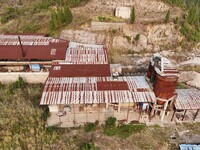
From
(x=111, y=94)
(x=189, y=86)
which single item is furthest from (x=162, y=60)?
(x=189, y=86)

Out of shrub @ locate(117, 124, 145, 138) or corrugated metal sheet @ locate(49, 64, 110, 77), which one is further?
corrugated metal sheet @ locate(49, 64, 110, 77)

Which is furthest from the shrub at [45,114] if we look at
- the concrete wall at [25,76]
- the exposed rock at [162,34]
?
the exposed rock at [162,34]

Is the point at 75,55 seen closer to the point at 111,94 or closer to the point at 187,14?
the point at 111,94

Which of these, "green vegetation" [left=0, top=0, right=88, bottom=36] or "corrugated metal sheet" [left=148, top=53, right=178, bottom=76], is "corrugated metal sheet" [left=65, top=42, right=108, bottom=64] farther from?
"corrugated metal sheet" [left=148, top=53, right=178, bottom=76]

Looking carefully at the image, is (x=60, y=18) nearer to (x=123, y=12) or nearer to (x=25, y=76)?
(x=123, y=12)

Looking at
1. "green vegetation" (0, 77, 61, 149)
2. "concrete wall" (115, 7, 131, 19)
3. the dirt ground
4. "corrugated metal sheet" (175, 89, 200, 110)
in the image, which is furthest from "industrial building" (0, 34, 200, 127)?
"concrete wall" (115, 7, 131, 19)

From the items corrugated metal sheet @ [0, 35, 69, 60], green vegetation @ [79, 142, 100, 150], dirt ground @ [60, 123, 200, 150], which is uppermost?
corrugated metal sheet @ [0, 35, 69, 60]
